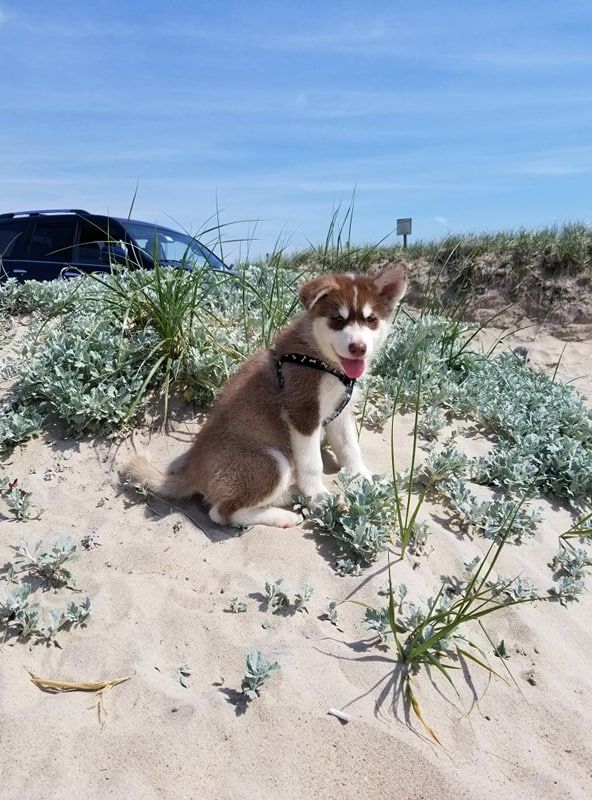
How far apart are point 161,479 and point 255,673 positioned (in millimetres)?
1759

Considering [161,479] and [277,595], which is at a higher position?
[161,479]

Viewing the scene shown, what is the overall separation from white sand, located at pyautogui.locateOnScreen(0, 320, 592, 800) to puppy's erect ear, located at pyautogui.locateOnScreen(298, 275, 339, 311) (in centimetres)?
150

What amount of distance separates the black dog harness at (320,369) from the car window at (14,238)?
24.7 feet

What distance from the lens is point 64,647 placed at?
302 centimetres

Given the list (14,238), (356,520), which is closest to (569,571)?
(356,520)

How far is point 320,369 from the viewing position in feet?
12.9

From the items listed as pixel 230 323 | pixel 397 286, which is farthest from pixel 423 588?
pixel 230 323

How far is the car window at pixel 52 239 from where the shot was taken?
9.27 m

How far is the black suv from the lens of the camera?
Answer: 8.58m

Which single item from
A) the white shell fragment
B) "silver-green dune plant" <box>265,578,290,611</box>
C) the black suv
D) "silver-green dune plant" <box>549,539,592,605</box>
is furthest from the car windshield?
the white shell fragment

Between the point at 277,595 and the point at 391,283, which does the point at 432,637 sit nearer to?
the point at 277,595

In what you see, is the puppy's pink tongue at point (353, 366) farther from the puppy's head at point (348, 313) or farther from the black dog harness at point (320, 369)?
the black dog harness at point (320, 369)

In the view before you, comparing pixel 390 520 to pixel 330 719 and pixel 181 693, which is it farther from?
pixel 181 693

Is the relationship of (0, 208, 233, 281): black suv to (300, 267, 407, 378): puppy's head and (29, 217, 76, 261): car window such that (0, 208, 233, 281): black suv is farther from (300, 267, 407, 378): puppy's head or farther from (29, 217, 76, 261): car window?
(300, 267, 407, 378): puppy's head
